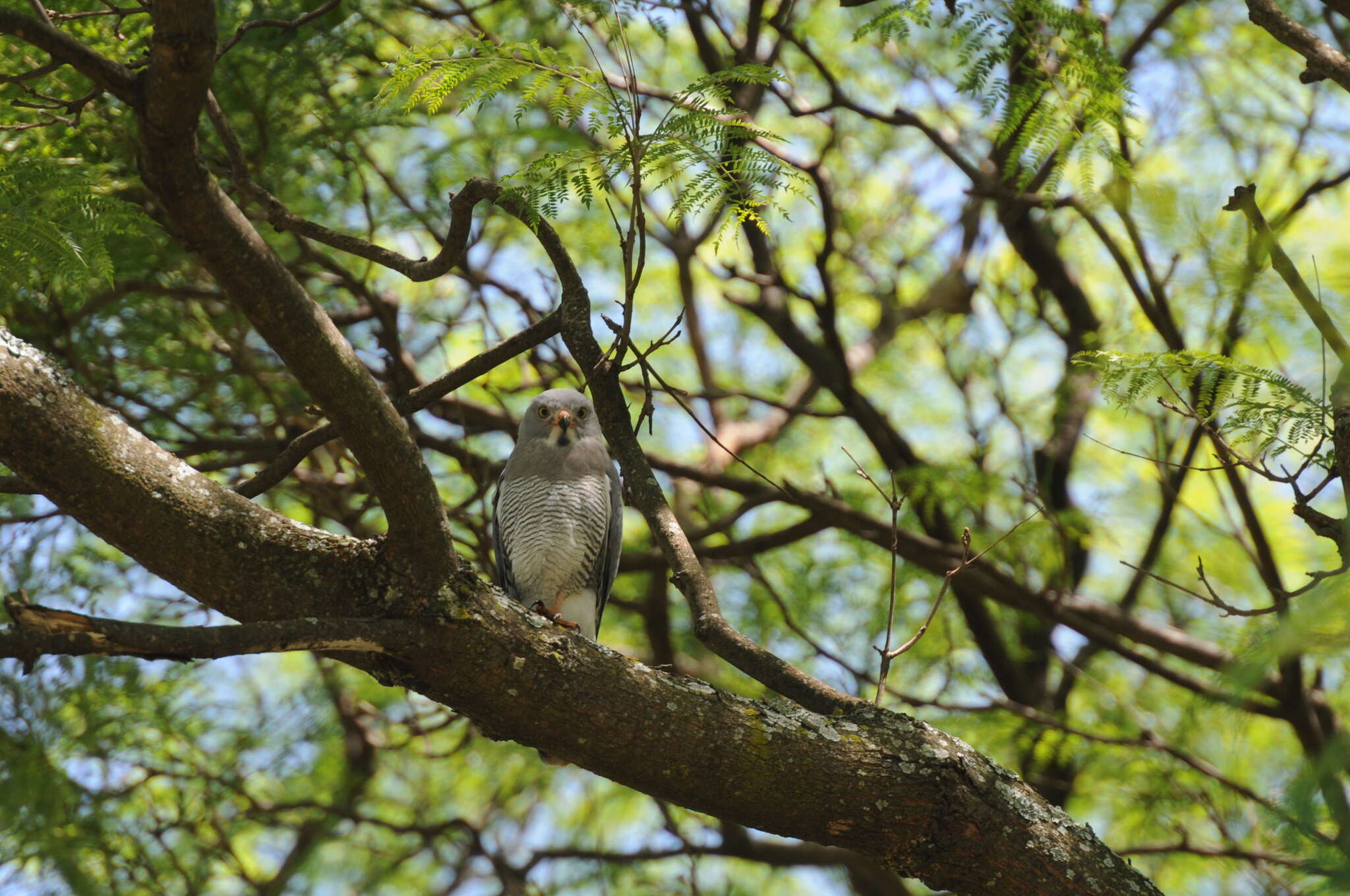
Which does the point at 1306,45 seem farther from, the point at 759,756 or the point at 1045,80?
the point at 759,756

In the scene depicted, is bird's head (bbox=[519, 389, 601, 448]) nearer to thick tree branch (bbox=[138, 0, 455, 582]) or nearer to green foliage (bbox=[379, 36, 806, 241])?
green foliage (bbox=[379, 36, 806, 241])

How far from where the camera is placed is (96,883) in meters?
6.35

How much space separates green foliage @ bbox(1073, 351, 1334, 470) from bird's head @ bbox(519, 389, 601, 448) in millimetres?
2903

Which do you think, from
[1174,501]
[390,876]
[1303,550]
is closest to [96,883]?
[390,876]

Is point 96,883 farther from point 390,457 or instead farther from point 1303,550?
point 1303,550

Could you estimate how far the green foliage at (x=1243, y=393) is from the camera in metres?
3.50

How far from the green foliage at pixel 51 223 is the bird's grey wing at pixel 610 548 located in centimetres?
292

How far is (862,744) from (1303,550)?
→ 586 centimetres

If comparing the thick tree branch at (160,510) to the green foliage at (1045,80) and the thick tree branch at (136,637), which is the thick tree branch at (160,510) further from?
the green foliage at (1045,80)

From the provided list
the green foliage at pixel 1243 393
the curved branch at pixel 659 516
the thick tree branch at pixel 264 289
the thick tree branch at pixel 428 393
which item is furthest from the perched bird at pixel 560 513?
the green foliage at pixel 1243 393

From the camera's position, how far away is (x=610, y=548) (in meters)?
6.15

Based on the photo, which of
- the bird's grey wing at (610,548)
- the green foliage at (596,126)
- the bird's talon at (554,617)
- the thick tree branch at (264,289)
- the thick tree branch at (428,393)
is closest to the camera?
the thick tree branch at (264,289)

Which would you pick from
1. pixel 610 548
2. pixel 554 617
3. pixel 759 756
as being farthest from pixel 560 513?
pixel 759 756

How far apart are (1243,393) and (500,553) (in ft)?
12.5
